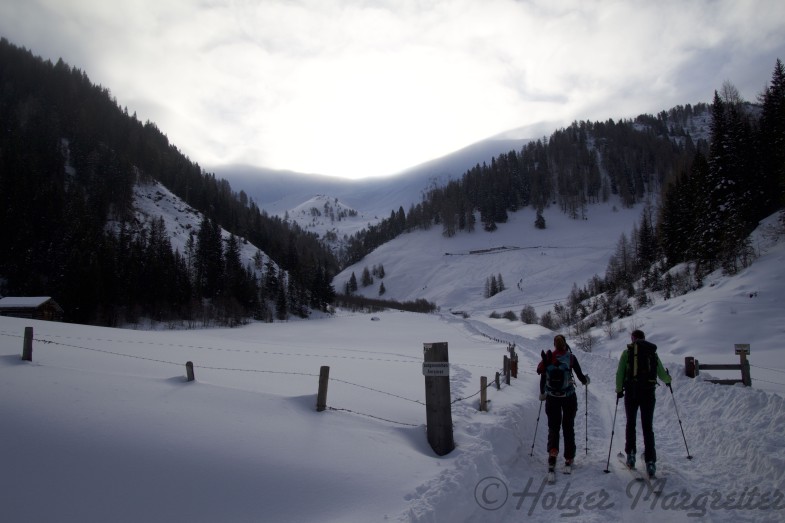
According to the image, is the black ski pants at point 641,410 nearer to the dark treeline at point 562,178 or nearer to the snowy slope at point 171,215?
the snowy slope at point 171,215

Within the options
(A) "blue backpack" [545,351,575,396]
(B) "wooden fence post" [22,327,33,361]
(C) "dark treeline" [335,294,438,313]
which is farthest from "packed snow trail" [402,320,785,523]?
(C) "dark treeline" [335,294,438,313]

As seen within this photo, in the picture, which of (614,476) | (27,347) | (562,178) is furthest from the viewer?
(562,178)

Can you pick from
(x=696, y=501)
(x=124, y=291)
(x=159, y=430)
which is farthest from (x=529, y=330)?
(x=124, y=291)

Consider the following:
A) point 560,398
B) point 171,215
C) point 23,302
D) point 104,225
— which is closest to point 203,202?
point 171,215

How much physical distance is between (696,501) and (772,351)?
16.9 metres

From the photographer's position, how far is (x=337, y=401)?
8633 millimetres

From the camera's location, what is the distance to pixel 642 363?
6.70 metres

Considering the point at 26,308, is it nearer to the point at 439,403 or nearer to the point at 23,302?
the point at 23,302

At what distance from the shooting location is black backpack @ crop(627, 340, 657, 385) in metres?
6.67

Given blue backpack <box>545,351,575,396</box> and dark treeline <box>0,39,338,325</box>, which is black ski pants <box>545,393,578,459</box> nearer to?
blue backpack <box>545,351,575,396</box>

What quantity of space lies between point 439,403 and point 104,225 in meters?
84.7

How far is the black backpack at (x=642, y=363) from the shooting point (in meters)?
6.67

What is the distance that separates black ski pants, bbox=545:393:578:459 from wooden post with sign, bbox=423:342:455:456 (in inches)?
66.7

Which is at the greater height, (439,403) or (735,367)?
(439,403)
